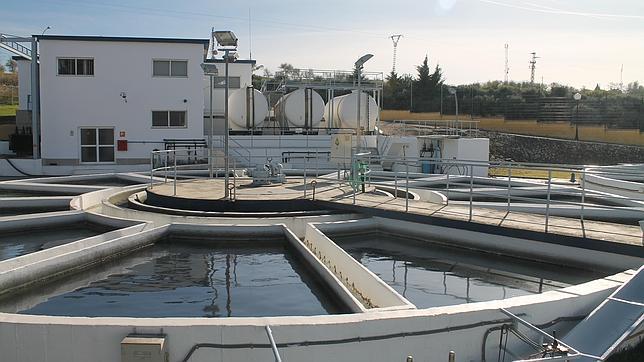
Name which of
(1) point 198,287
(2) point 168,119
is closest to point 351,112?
(2) point 168,119

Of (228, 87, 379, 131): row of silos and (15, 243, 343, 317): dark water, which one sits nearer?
(15, 243, 343, 317): dark water

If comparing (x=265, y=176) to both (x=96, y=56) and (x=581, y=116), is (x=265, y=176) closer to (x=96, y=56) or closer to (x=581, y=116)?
(x=96, y=56)

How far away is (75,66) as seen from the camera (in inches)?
1129

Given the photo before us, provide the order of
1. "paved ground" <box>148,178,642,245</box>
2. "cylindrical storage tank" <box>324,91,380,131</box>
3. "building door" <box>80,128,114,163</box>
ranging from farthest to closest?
"cylindrical storage tank" <box>324,91,380,131</box> → "building door" <box>80,128,114,163</box> → "paved ground" <box>148,178,642,245</box>

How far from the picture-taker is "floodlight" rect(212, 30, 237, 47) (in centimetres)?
1404

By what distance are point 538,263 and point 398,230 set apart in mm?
3396

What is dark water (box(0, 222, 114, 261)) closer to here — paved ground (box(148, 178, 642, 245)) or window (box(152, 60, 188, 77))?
paved ground (box(148, 178, 642, 245))

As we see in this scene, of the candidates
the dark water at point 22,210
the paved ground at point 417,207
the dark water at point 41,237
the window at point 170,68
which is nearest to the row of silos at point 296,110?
the window at point 170,68

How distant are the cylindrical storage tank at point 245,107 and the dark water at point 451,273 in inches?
812

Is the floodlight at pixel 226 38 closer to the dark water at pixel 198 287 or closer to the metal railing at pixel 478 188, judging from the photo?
the metal railing at pixel 478 188

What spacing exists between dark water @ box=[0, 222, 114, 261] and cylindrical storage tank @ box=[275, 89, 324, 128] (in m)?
20.1

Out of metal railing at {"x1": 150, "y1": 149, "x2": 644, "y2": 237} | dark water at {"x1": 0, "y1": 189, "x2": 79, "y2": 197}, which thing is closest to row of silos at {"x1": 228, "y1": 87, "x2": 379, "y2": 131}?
metal railing at {"x1": 150, "y1": 149, "x2": 644, "y2": 237}

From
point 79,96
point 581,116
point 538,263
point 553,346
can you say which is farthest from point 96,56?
point 581,116

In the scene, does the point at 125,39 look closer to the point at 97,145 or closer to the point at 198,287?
the point at 97,145
